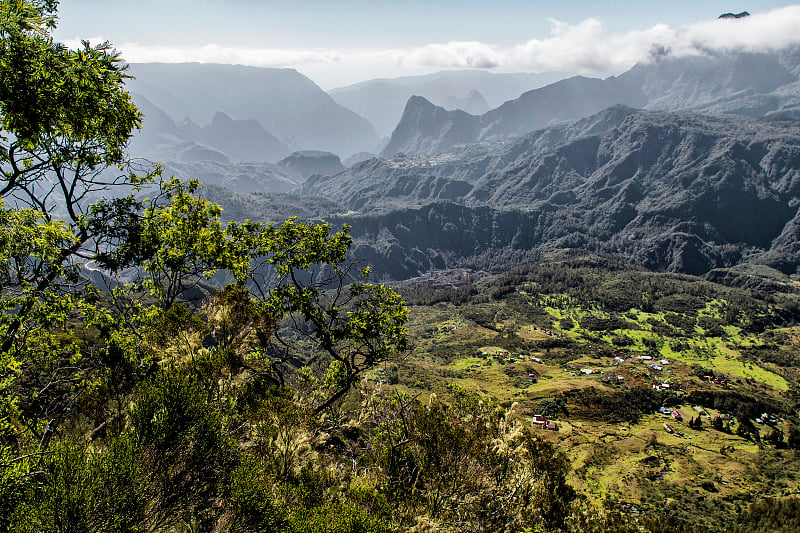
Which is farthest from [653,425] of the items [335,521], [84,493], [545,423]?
[84,493]

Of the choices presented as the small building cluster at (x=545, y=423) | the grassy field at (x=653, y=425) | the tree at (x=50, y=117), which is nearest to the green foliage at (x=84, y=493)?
the tree at (x=50, y=117)

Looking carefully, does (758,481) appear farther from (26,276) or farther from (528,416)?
(26,276)

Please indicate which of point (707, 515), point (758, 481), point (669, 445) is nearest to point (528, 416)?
point (669, 445)

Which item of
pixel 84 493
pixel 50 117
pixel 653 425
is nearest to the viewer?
pixel 84 493

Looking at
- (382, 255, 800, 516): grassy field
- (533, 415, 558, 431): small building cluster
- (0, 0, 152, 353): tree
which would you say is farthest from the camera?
(533, 415, 558, 431): small building cluster

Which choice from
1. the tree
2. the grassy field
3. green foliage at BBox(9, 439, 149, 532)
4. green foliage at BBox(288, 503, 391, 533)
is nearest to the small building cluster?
the grassy field

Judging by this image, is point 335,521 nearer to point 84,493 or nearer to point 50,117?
point 84,493

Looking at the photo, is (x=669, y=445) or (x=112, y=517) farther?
(x=669, y=445)

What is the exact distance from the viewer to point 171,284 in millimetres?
17141

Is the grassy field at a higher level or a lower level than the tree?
lower

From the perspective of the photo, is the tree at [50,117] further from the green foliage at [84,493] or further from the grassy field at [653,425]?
the grassy field at [653,425]

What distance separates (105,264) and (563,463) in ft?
74.2

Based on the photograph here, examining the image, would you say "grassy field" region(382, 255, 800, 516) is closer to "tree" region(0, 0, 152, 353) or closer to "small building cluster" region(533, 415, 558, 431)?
"small building cluster" region(533, 415, 558, 431)

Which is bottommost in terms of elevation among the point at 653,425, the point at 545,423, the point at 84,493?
the point at 653,425
